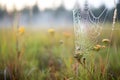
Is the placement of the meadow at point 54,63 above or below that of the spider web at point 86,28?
below

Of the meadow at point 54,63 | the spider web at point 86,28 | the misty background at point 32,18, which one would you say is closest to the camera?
the meadow at point 54,63

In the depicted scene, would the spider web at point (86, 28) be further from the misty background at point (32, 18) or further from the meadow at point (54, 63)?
the misty background at point (32, 18)

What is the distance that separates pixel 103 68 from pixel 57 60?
1058mm

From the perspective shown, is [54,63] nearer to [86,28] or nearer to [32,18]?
[86,28]

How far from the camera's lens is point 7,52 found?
3369 mm

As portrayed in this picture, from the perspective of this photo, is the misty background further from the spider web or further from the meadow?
the spider web

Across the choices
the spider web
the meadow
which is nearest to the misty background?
the meadow

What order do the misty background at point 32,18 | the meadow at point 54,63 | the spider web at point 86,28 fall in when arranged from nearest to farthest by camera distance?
the meadow at point 54,63 → the spider web at point 86,28 → the misty background at point 32,18

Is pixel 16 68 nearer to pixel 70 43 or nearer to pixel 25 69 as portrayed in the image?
pixel 25 69

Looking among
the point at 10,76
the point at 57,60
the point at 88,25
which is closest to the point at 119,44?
the point at 57,60

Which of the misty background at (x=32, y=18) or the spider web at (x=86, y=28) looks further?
the misty background at (x=32, y=18)

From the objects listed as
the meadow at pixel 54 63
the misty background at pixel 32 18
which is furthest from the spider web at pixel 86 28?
the misty background at pixel 32 18

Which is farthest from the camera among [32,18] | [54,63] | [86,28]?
[32,18]

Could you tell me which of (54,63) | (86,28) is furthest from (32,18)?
(86,28)
